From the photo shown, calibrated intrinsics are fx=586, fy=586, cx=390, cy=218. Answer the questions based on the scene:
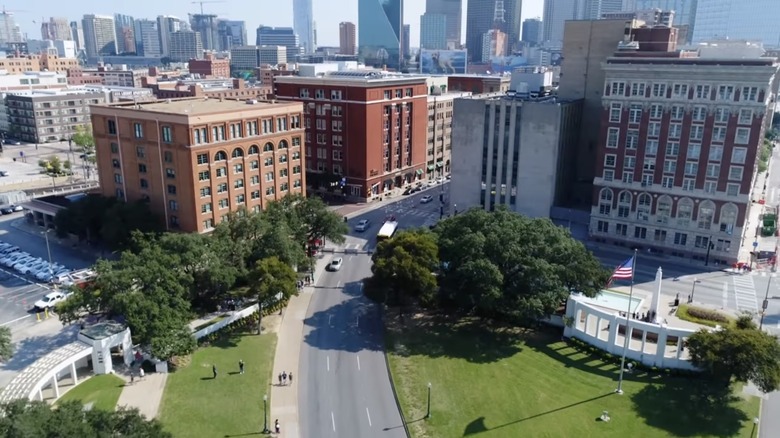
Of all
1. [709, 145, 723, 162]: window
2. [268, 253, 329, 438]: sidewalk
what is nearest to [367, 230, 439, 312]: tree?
[268, 253, 329, 438]: sidewalk

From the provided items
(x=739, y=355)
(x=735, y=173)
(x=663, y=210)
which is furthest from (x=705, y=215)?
(x=739, y=355)

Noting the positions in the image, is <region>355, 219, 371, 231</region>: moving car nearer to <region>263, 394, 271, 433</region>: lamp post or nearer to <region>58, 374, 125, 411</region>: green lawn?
<region>58, 374, 125, 411</region>: green lawn

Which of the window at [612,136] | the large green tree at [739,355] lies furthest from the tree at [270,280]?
the window at [612,136]

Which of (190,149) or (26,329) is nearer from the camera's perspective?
(26,329)

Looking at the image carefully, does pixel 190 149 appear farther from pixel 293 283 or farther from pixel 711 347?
pixel 711 347

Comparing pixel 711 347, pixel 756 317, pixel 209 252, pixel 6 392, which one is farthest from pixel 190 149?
pixel 756 317

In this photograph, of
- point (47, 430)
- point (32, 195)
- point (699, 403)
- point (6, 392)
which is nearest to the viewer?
point (47, 430)

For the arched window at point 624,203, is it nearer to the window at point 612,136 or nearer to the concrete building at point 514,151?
the window at point 612,136
